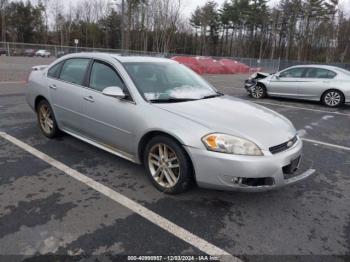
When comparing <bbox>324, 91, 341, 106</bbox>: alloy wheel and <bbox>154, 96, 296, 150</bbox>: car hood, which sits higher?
<bbox>154, 96, 296, 150</bbox>: car hood

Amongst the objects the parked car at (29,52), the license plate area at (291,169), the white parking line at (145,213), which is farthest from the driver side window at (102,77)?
the parked car at (29,52)

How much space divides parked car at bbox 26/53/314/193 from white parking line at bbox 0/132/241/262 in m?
0.43

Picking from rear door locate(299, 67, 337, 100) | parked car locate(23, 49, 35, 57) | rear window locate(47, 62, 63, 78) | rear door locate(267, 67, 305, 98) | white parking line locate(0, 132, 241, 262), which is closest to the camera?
white parking line locate(0, 132, 241, 262)

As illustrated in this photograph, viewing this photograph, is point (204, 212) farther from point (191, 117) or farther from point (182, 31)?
point (182, 31)

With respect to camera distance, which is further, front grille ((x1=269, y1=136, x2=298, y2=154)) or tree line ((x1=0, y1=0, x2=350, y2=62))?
tree line ((x1=0, y1=0, x2=350, y2=62))

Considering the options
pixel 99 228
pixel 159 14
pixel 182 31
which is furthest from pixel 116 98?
pixel 182 31

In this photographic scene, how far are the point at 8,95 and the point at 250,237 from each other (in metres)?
8.94

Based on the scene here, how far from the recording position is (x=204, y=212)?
3098 millimetres

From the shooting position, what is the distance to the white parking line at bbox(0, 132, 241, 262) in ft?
8.43

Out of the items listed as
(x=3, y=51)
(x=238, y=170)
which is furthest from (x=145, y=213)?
(x=3, y=51)

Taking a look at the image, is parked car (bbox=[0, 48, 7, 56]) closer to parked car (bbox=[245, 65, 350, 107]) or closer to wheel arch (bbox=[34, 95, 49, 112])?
parked car (bbox=[245, 65, 350, 107])

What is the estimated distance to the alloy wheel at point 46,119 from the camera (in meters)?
5.12

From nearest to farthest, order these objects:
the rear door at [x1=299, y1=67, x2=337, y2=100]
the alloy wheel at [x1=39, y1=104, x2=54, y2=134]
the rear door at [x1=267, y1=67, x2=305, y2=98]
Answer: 1. the alloy wheel at [x1=39, y1=104, x2=54, y2=134]
2. the rear door at [x1=299, y1=67, x2=337, y2=100]
3. the rear door at [x1=267, y1=67, x2=305, y2=98]

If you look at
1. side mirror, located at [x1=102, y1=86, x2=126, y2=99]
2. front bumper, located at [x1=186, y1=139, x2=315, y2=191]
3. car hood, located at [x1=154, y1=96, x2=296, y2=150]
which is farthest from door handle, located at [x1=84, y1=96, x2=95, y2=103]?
front bumper, located at [x1=186, y1=139, x2=315, y2=191]
